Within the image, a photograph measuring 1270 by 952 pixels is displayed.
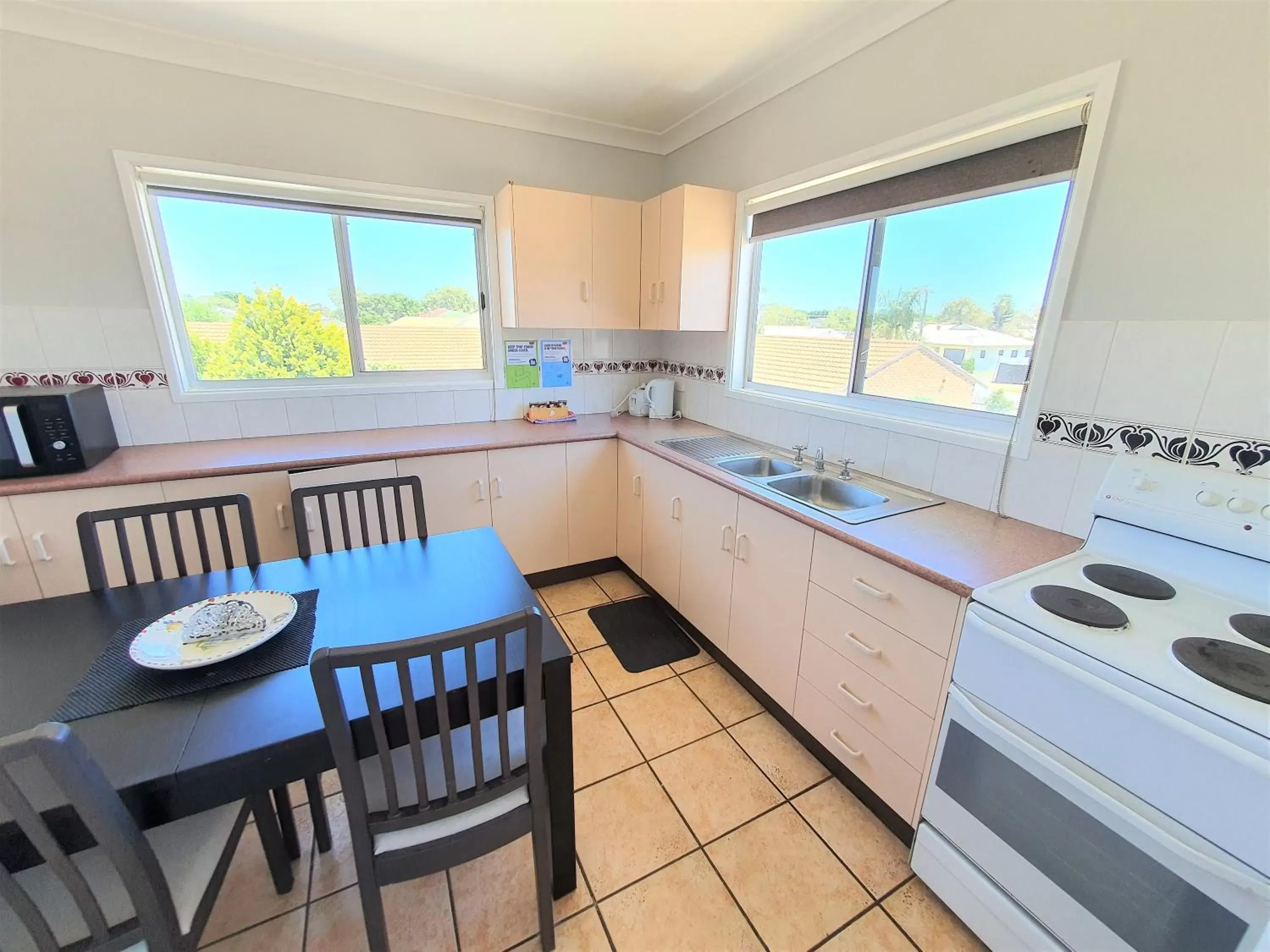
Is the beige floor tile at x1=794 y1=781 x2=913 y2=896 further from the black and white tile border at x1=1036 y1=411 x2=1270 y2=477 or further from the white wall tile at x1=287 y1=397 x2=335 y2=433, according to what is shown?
the white wall tile at x1=287 y1=397 x2=335 y2=433

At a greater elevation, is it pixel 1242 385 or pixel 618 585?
pixel 1242 385

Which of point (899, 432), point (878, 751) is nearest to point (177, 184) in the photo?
point (899, 432)

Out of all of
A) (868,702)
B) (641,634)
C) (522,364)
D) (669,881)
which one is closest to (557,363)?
(522,364)

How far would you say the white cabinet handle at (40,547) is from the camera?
183cm

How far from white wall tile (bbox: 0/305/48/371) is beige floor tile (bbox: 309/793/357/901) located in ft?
7.22

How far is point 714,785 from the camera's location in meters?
1.64

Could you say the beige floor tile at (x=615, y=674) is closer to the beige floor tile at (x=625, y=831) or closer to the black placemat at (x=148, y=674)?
the beige floor tile at (x=625, y=831)

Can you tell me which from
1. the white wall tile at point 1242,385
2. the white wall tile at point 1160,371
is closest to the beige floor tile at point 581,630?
the white wall tile at point 1160,371

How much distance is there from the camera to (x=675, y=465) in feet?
7.50

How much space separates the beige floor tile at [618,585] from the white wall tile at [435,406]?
4.14ft

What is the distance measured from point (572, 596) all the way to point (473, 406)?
4.00 feet

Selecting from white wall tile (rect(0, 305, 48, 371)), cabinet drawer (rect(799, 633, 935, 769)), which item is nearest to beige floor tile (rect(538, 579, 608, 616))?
cabinet drawer (rect(799, 633, 935, 769))

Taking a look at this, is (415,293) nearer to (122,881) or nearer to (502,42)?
(502,42)

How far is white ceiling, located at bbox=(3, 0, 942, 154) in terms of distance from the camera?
174cm
